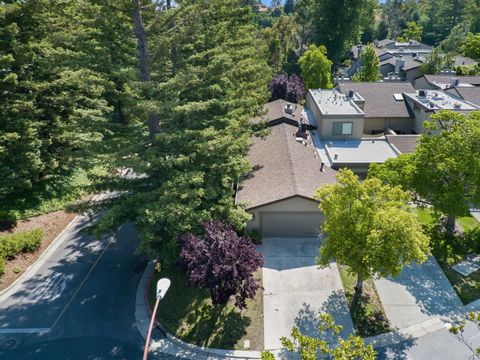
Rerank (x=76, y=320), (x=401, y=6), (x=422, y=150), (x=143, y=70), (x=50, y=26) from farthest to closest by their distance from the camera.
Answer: (x=401, y=6), (x=50, y=26), (x=422, y=150), (x=143, y=70), (x=76, y=320)

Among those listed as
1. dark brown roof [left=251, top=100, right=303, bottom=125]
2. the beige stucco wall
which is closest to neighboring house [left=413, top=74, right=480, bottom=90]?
dark brown roof [left=251, top=100, right=303, bottom=125]

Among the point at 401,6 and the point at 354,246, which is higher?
the point at 401,6

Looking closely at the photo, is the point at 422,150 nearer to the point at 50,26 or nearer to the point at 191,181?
the point at 191,181

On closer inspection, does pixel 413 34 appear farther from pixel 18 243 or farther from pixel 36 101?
pixel 18 243

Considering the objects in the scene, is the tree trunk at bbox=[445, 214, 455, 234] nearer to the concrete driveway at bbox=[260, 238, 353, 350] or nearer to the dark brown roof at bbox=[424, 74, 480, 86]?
the concrete driveway at bbox=[260, 238, 353, 350]

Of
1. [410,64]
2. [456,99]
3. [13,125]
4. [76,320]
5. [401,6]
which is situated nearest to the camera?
[76,320]

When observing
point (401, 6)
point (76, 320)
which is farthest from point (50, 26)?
point (401, 6)

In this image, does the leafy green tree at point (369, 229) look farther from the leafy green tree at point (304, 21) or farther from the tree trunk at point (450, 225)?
the leafy green tree at point (304, 21)
